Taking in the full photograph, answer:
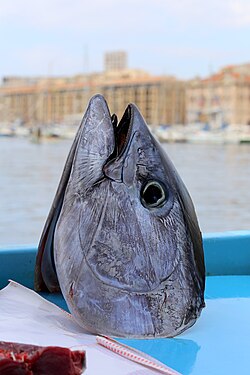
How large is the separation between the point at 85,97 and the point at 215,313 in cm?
7230

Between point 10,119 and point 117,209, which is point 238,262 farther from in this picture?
point 10,119

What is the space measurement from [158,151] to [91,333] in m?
0.61

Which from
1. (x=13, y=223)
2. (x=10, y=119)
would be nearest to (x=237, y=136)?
(x=10, y=119)

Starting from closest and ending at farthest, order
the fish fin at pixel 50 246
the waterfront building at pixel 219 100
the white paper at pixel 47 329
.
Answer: the white paper at pixel 47 329, the fish fin at pixel 50 246, the waterfront building at pixel 219 100

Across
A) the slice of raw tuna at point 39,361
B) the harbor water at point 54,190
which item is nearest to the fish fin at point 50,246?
the slice of raw tuna at point 39,361

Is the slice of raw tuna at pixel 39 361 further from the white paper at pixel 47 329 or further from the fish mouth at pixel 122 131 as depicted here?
the fish mouth at pixel 122 131

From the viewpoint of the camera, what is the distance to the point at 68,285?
7.75 ft

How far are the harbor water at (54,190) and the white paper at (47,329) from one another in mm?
5241

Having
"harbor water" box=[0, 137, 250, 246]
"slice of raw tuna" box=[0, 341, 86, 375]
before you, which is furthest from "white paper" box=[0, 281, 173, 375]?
"harbor water" box=[0, 137, 250, 246]

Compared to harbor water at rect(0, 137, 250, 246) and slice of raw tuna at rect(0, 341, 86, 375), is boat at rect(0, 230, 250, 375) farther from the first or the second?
harbor water at rect(0, 137, 250, 246)

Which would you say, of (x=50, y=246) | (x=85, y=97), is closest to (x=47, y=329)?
(x=50, y=246)

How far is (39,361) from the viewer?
174cm

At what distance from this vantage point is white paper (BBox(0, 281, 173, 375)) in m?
2.03

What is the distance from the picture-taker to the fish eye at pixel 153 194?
236 centimetres
